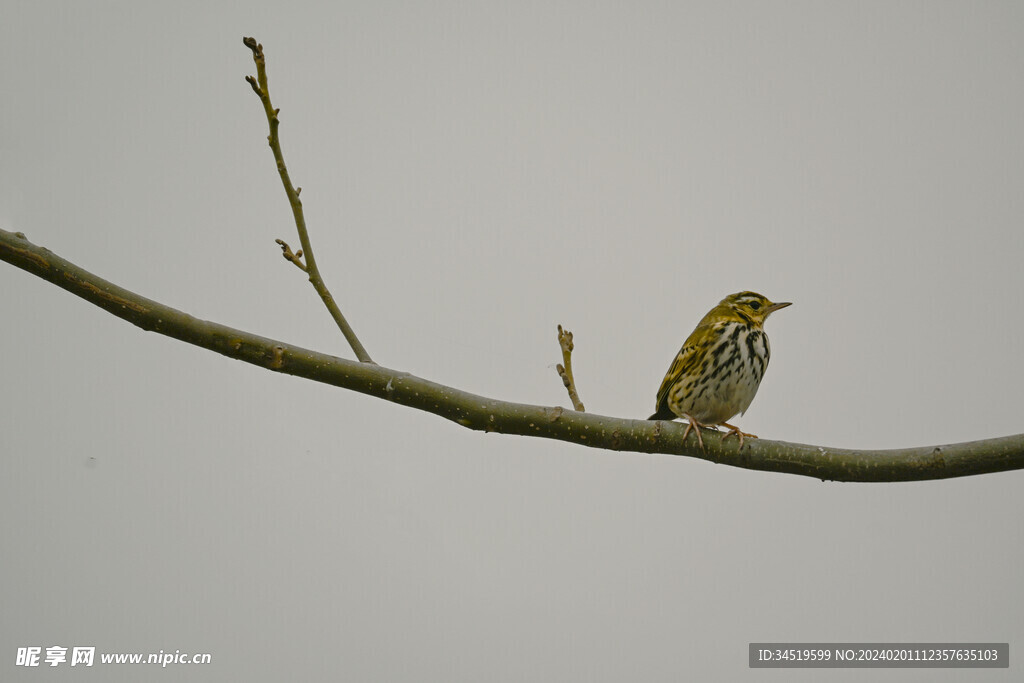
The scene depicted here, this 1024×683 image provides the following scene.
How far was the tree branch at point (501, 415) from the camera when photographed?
1961 mm

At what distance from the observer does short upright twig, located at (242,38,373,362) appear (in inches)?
76.5

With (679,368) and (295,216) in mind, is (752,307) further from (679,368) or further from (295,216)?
(295,216)

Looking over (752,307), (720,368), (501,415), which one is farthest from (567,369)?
(752,307)

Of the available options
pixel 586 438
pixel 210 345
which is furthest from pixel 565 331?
pixel 210 345

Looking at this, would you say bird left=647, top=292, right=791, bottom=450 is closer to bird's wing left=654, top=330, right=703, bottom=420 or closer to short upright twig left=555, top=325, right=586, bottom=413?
bird's wing left=654, top=330, right=703, bottom=420

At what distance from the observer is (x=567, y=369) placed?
2586mm

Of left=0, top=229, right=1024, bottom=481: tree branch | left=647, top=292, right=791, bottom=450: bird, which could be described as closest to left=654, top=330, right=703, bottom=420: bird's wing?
left=647, top=292, right=791, bottom=450: bird

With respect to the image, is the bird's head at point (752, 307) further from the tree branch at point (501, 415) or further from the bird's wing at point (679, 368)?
the tree branch at point (501, 415)

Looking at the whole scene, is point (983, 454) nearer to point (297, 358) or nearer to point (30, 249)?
point (297, 358)

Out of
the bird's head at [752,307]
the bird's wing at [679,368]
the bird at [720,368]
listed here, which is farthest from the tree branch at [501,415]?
the bird's head at [752,307]

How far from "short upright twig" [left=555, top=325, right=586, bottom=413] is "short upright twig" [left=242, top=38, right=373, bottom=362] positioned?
0.64 m

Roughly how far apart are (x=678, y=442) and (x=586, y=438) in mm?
279

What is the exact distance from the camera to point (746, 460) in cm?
226

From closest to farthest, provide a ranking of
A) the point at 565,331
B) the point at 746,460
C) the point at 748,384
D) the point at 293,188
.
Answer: the point at 293,188
the point at 746,460
the point at 565,331
the point at 748,384
